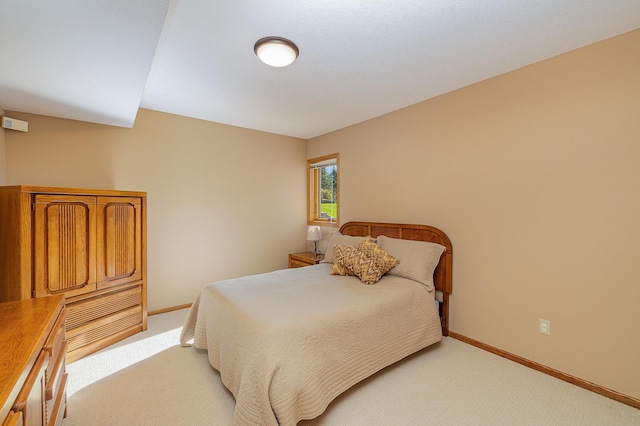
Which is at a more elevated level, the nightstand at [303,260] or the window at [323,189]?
the window at [323,189]

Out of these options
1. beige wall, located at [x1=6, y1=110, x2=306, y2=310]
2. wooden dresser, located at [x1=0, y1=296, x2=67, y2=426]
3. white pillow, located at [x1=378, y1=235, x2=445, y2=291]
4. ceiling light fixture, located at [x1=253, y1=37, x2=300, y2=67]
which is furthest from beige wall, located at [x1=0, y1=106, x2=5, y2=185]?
white pillow, located at [x1=378, y1=235, x2=445, y2=291]

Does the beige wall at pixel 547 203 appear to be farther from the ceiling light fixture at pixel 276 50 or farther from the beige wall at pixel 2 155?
the beige wall at pixel 2 155

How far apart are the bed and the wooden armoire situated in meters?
0.76

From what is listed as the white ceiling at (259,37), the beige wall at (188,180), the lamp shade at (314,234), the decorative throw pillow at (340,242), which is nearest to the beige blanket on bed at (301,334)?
the decorative throw pillow at (340,242)

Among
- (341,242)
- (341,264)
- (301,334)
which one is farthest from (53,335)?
(341,242)

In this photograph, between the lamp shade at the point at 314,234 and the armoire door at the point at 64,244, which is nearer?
the armoire door at the point at 64,244

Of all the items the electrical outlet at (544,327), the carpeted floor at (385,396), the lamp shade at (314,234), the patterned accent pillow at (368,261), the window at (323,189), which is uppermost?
the window at (323,189)

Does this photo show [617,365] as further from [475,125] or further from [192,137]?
[192,137]

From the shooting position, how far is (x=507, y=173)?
2.52 meters

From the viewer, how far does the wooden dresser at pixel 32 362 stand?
876mm

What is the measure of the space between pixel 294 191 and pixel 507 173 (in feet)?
10.1

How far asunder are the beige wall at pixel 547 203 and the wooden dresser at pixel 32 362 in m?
3.09

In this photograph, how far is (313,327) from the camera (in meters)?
1.83

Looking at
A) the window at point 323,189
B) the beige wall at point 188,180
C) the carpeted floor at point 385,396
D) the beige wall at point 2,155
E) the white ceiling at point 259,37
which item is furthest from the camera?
the window at point 323,189
